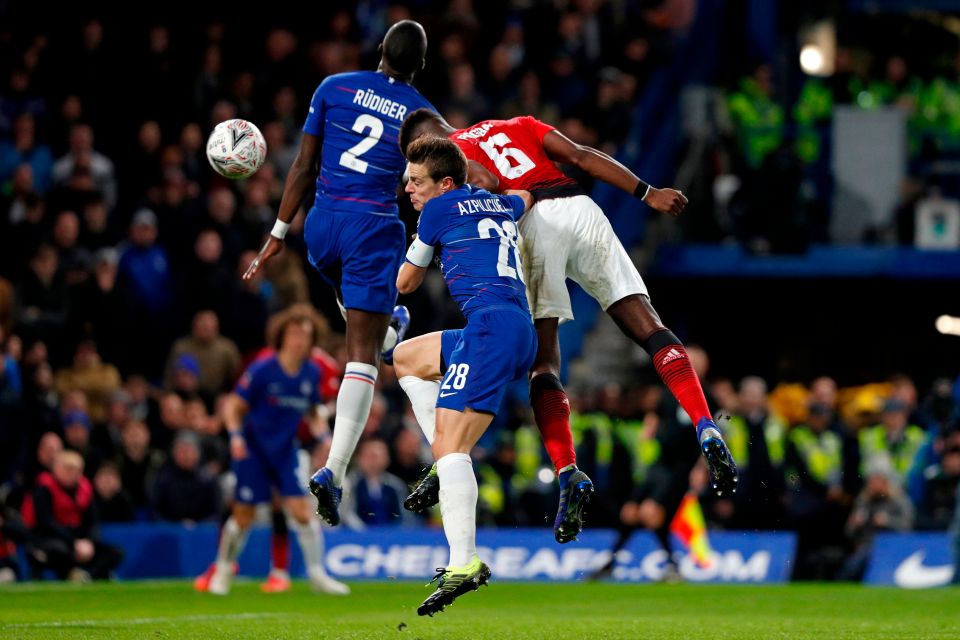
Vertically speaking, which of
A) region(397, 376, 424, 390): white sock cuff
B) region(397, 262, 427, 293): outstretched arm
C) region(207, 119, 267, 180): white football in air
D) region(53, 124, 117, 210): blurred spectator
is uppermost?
region(53, 124, 117, 210): blurred spectator

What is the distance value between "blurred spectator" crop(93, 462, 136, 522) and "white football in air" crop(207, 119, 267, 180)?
6804 mm

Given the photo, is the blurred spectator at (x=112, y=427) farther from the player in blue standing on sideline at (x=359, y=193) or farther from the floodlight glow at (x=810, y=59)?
the floodlight glow at (x=810, y=59)

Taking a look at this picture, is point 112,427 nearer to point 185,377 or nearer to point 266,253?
point 185,377

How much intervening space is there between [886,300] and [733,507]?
755 cm

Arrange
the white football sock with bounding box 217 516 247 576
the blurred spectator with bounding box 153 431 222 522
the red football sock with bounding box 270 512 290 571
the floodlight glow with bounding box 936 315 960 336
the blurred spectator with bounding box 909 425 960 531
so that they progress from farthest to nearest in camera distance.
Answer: the floodlight glow with bounding box 936 315 960 336
the blurred spectator with bounding box 153 431 222 522
the blurred spectator with bounding box 909 425 960 531
the red football sock with bounding box 270 512 290 571
the white football sock with bounding box 217 516 247 576

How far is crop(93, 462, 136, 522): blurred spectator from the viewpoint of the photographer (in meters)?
16.2

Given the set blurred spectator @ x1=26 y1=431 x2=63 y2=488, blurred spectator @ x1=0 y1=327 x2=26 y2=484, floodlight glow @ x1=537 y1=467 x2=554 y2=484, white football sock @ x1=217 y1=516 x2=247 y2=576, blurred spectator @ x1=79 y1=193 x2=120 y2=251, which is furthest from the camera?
blurred spectator @ x1=79 y1=193 x2=120 y2=251

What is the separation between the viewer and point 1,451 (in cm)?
1564

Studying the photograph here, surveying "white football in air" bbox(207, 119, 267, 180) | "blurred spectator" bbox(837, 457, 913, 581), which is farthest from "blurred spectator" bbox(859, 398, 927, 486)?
"white football in air" bbox(207, 119, 267, 180)

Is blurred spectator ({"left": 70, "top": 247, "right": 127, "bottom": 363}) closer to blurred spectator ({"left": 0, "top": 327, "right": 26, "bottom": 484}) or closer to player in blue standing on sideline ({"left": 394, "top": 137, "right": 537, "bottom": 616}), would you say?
blurred spectator ({"left": 0, "top": 327, "right": 26, "bottom": 484})

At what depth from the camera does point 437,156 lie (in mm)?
8812

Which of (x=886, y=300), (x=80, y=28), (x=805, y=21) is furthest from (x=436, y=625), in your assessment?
(x=805, y=21)

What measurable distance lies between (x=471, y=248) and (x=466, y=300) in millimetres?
269

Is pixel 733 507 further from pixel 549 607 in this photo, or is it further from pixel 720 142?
pixel 720 142
